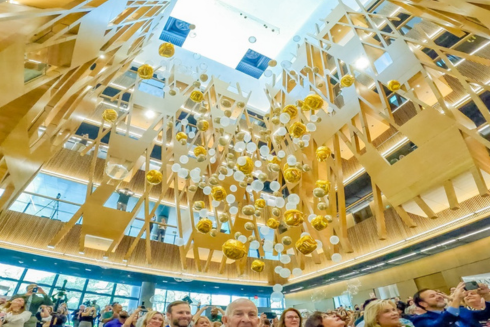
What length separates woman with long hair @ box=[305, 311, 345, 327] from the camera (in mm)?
2201

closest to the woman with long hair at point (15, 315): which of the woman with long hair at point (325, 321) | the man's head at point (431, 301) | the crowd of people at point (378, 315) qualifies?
the crowd of people at point (378, 315)

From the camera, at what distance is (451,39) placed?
→ 6590 millimetres

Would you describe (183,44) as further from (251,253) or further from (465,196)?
(465,196)

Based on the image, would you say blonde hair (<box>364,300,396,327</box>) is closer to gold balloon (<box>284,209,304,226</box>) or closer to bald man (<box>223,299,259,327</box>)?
bald man (<box>223,299,259,327</box>)

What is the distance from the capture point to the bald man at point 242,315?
1583mm

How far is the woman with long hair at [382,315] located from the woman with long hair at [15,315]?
3.63 metres

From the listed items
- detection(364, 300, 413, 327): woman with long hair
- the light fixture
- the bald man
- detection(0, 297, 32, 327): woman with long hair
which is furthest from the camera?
the light fixture

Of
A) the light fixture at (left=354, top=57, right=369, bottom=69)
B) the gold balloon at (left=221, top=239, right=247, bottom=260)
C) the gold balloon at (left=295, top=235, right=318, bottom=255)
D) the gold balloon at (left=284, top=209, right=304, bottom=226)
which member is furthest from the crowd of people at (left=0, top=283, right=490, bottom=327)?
the light fixture at (left=354, top=57, right=369, bottom=69)

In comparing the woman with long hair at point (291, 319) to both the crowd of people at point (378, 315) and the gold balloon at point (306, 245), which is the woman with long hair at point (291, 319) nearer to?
the crowd of people at point (378, 315)

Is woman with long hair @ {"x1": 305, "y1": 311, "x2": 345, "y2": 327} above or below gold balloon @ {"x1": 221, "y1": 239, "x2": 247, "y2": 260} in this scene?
below

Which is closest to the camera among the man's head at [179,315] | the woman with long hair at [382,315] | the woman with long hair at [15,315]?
the woman with long hair at [382,315]

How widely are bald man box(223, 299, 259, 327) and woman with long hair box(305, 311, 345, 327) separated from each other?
93 centimetres

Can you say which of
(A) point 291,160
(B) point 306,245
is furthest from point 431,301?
(A) point 291,160

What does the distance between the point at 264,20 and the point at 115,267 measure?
8347 mm
